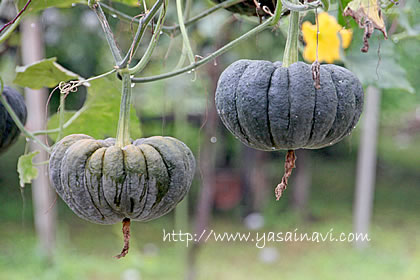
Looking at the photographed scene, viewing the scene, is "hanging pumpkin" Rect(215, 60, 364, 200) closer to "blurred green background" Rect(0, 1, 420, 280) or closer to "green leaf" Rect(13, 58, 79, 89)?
"green leaf" Rect(13, 58, 79, 89)

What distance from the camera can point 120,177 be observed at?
575 millimetres

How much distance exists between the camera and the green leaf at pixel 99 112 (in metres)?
0.94

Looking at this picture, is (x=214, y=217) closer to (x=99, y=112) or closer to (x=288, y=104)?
(x=99, y=112)

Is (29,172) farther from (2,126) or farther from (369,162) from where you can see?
(369,162)

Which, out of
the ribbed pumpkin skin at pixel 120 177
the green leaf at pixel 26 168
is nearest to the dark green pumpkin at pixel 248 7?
the ribbed pumpkin skin at pixel 120 177

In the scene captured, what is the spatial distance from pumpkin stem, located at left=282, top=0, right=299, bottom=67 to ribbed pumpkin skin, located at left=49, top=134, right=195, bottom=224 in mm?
169

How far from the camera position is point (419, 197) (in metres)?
5.16

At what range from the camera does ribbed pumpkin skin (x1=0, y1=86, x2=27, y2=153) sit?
864 millimetres

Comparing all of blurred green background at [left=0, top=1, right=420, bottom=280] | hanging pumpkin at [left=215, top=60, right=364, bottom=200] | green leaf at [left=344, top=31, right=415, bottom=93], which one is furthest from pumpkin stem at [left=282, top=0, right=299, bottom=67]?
blurred green background at [left=0, top=1, right=420, bottom=280]

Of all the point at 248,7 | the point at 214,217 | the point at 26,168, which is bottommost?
the point at 214,217

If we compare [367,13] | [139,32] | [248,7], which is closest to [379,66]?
[248,7]

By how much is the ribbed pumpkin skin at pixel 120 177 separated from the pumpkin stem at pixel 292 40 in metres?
0.17

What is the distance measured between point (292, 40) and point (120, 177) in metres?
0.25

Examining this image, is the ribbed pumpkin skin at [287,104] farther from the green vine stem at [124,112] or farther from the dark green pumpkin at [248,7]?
the dark green pumpkin at [248,7]
